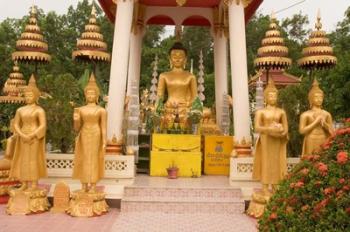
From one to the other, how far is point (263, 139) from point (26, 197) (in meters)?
4.14

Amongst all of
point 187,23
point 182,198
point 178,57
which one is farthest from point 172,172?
point 187,23

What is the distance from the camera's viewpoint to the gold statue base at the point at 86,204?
7.26 metres

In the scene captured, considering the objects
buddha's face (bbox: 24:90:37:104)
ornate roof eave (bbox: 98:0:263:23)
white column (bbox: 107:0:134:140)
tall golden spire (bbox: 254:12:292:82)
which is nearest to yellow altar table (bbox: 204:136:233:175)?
tall golden spire (bbox: 254:12:292:82)

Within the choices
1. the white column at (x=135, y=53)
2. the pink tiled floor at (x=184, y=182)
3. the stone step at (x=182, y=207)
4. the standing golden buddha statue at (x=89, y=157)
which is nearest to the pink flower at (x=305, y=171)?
the stone step at (x=182, y=207)

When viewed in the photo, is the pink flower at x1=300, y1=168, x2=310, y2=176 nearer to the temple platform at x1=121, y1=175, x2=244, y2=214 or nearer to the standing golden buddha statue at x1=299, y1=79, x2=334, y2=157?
the standing golden buddha statue at x1=299, y1=79, x2=334, y2=157

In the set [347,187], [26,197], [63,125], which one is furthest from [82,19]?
[347,187]

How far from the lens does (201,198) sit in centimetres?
792

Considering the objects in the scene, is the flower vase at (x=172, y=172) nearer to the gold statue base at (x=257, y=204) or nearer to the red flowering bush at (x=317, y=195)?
the gold statue base at (x=257, y=204)

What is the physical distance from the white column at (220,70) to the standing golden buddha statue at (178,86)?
1.31 meters

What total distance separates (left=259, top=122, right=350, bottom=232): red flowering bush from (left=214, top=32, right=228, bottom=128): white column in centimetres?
870

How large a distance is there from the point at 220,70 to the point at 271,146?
18.1 ft

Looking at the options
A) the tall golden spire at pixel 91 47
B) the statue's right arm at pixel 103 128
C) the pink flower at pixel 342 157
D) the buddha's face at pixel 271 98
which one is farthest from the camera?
the tall golden spire at pixel 91 47

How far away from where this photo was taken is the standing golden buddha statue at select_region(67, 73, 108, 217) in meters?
7.33

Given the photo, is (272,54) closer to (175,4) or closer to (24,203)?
(175,4)
